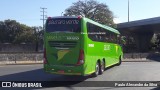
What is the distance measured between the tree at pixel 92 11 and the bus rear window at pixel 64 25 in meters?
75.4

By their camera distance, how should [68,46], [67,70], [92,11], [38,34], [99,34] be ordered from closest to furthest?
[67,70]
[68,46]
[99,34]
[92,11]
[38,34]

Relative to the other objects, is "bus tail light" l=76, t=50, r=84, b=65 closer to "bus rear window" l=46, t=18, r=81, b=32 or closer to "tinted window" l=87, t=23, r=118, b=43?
"bus rear window" l=46, t=18, r=81, b=32

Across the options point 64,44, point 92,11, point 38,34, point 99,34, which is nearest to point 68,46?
point 64,44

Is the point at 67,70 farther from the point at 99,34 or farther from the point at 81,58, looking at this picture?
the point at 99,34

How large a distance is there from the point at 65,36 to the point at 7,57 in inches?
919

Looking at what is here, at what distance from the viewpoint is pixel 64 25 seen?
17438 millimetres

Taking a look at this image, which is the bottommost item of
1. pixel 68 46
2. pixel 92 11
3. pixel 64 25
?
pixel 68 46

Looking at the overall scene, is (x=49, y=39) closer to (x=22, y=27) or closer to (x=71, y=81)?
(x=71, y=81)

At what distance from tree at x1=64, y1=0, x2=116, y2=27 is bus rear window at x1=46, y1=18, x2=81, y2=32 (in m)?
75.4

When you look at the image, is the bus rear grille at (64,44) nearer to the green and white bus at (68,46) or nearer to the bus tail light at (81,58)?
the green and white bus at (68,46)

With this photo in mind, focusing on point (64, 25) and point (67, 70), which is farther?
point (64, 25)

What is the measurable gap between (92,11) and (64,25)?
79.5m

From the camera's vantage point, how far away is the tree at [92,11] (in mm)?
93375

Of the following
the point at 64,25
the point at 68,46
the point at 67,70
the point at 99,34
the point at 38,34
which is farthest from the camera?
the point at 38,34
